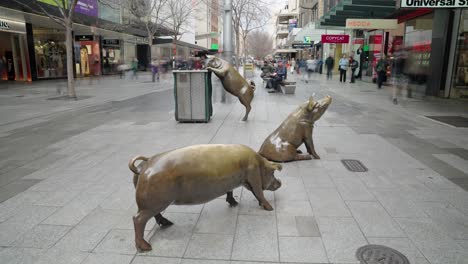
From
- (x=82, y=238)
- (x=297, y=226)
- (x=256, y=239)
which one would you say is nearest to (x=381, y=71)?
(x=297, y=226)

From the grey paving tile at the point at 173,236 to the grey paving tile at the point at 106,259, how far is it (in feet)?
0.62

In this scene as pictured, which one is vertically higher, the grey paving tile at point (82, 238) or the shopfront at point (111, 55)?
the shopfront at point (111, 55)

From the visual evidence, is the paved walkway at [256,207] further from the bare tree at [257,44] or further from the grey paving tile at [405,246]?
the bare tree at [257,44]

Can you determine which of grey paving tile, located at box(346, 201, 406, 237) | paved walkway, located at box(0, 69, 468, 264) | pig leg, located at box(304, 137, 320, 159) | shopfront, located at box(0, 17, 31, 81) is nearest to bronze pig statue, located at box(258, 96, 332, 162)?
pig leg, located at box(304, 137, 320, 159)

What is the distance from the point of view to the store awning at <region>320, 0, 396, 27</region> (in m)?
16.9

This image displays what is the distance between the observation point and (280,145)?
5691 millimetres

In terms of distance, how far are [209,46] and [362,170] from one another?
9066cm

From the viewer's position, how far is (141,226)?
3.10 metres

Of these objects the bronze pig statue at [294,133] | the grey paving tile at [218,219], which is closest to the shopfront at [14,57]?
the bronze pig statue at [294,133]

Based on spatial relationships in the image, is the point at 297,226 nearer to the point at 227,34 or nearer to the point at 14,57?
the point at 227,34

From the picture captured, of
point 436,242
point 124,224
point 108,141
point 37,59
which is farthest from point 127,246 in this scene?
point 37,59

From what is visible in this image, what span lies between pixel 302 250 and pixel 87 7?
26.5 metres

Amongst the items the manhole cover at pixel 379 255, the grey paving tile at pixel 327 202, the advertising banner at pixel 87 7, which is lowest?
the manhole cover at pixel 379 255

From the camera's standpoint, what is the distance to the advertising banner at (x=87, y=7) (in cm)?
2378
